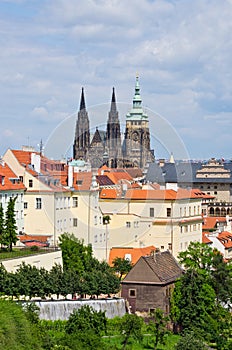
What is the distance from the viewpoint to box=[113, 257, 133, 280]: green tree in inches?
2215

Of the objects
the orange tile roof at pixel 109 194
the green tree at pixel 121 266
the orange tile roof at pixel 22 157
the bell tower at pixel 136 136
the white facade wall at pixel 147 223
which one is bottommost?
the green tree at pixel 121 266

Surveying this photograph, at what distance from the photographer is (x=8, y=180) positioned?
58875 millimetres

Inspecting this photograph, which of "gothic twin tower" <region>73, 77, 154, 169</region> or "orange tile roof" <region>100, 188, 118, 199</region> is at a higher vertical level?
"gothic twin tower" <region>73, 77, 154, 169</region>

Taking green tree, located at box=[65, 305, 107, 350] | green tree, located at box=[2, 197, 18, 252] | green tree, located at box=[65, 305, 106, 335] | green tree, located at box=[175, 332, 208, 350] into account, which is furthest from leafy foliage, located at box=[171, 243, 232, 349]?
green tree, located at box=[2, 197, 18, 252]

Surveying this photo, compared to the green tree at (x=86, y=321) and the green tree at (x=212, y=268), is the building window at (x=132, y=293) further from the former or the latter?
the green tree at (x=86, y=321)

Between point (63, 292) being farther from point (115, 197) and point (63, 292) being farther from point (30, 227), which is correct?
point (115, 197)

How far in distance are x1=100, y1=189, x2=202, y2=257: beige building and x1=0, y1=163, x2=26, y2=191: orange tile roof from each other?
723cm

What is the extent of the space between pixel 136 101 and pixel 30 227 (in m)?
76.3

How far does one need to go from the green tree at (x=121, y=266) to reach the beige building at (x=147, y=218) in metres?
5.91

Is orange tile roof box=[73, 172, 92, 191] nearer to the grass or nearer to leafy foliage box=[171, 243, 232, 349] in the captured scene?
leafy foliage box=[171, 243, 232, 349]

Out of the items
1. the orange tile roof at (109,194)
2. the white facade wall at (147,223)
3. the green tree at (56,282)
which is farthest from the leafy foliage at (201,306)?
the orange tile roof at (109,194)

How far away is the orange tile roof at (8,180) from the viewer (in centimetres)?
5806

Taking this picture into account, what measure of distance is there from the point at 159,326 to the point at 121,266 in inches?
423

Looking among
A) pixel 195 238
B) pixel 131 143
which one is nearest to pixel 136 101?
pixel 131 143
